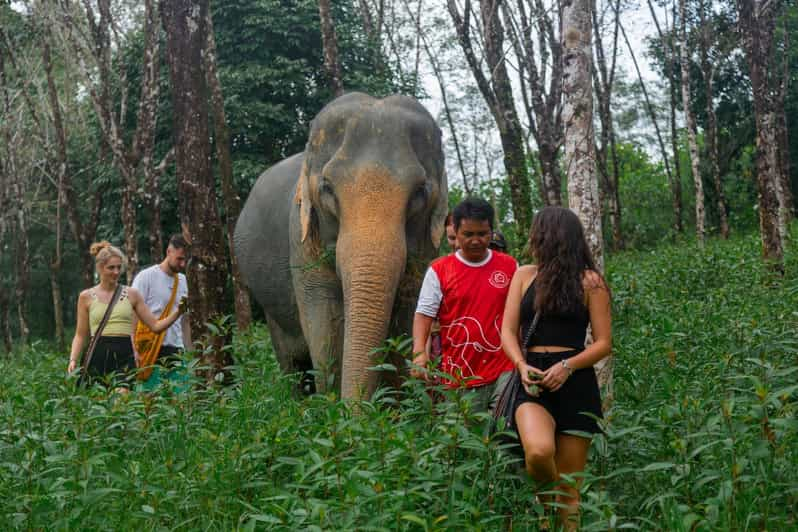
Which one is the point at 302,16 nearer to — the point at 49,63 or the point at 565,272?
the point at 49,63

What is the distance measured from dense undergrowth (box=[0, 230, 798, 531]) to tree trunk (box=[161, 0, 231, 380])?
1.81 metres

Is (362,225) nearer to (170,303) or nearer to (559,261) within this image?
(559,261)

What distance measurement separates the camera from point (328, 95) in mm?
20156

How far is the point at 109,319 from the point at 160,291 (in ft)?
2.43

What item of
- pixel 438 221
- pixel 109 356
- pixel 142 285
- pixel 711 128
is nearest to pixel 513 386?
pixel 438 221

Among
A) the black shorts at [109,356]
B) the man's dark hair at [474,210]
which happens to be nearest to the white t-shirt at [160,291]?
the black shorts at [109,356]

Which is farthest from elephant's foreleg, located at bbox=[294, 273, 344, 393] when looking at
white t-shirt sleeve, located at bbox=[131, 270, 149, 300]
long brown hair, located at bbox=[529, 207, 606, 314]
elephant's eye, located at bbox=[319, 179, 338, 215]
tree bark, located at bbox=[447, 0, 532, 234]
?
tree bark, located at bbox=[447, 0, 532, 234]

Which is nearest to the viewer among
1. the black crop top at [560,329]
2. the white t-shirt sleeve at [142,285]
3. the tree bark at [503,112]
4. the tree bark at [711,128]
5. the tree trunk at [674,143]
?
the black crop top at [560,329]

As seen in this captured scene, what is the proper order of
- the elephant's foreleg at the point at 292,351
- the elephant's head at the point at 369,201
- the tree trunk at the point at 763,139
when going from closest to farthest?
the elephant's head at the point at 369,201 → the elephant's foreleg at the point at 292,351 → the tree trunk at the point at 763,139

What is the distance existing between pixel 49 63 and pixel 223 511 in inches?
692

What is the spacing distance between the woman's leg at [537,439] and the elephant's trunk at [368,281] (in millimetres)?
1605

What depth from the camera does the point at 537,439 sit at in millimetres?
3865

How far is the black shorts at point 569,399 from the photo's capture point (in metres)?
4.05

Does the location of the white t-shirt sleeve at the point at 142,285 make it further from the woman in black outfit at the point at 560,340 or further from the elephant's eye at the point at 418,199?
the woman in black outfit at the point at 560,340
